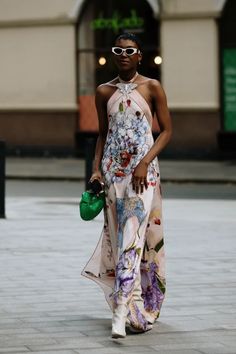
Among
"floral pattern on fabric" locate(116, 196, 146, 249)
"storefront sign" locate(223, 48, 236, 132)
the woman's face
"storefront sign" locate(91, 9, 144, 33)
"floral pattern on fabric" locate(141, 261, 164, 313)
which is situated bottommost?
"storefront sign" locate(223, 48, 236, 132)

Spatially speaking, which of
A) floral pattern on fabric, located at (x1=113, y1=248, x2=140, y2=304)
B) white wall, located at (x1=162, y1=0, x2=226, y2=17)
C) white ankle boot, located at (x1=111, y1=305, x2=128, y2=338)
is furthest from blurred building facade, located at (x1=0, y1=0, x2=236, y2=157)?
white ankle boot, located at (x1=111, y1=305, x2=128, y2=338)

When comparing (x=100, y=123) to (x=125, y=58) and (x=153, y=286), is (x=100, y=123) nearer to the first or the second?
(x=125, y=58)

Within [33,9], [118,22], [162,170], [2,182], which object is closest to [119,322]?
[2,182]

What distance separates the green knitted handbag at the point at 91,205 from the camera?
24.9 feet

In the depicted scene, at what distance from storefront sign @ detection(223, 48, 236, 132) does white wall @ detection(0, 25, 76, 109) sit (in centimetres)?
402

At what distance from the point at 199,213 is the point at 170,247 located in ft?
13.3

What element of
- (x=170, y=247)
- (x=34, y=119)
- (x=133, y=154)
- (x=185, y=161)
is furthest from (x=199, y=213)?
(x=34, y=119)

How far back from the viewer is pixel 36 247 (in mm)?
12328

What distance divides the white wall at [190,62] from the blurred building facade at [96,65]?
2 cm

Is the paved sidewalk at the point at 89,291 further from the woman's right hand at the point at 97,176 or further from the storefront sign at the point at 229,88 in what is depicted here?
the storefront sign at the point at 229,88

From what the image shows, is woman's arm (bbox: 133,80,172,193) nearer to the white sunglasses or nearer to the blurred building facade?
the white sunglasses

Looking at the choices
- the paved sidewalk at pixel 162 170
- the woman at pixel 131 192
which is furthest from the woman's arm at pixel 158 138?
the paved sidewalk at pixel 162 170

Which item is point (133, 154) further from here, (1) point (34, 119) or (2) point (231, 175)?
(1) point (34, 119)

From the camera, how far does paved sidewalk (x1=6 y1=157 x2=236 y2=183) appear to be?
24781mm
